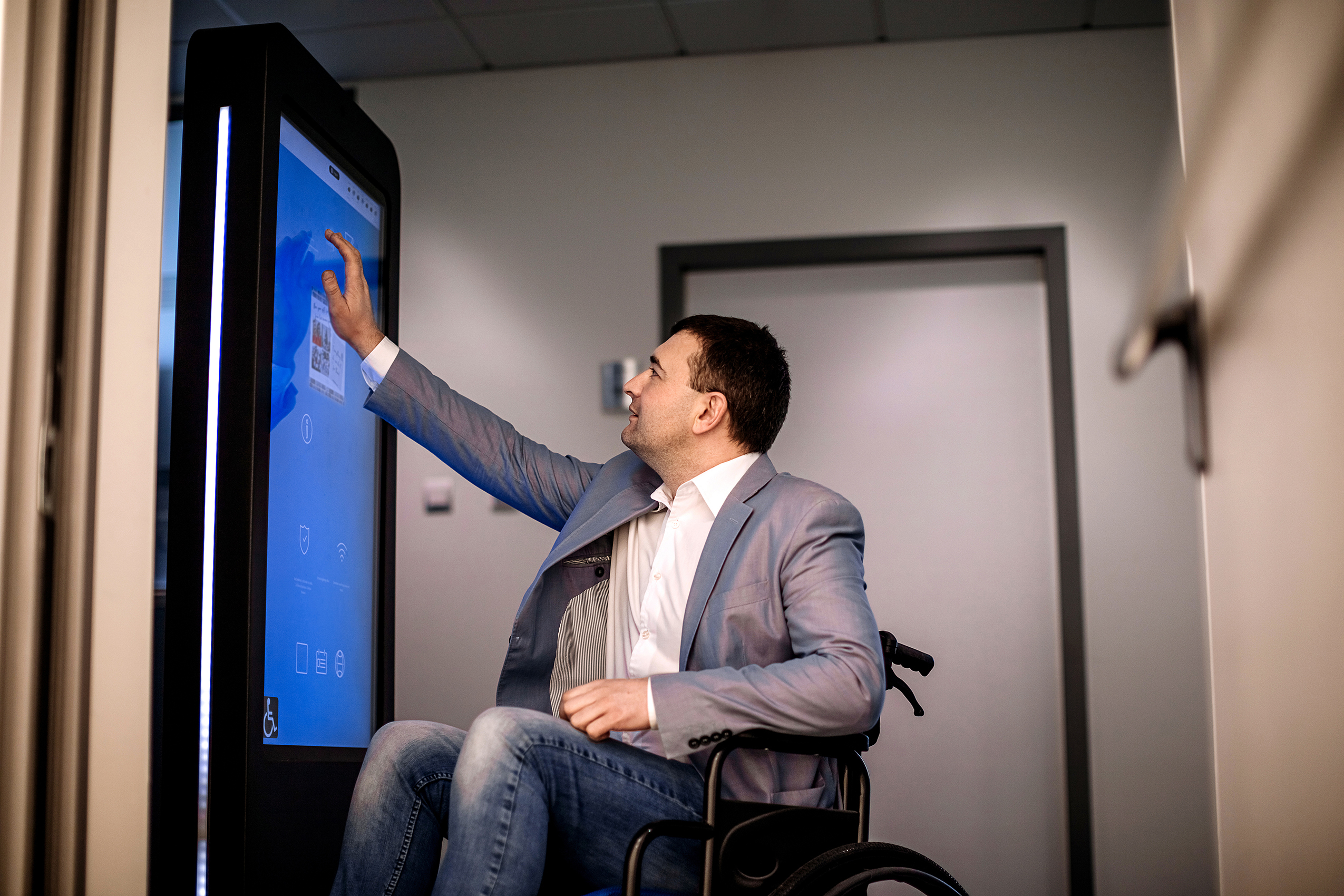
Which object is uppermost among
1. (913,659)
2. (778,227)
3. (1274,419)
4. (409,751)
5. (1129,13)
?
(1129,13)

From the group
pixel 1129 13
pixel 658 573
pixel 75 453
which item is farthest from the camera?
pixel 1129 13

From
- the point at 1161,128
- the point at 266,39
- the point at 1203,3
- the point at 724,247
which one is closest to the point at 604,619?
the point at 266,39

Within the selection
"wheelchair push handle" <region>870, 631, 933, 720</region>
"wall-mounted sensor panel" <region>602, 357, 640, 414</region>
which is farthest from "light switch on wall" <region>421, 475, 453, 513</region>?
"wheelchair push handle" <region>870, 631, 933, 720</region>

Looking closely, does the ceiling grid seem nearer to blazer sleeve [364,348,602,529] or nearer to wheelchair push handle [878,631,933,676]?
blazer sleeve [364,348,602,529]

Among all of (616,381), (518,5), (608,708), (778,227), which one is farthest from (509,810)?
(518,5)

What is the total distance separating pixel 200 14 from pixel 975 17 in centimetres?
227

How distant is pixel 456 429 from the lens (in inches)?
77.4

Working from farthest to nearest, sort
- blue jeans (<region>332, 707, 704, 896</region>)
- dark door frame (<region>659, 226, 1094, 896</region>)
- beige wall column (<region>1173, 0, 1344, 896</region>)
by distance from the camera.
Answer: dark door frame (<region>659, 226, 1094, 896</region>), blue jeans (<region>332, 707, 704, 896</region>), beige wall column (<region>1173, 0, 1344, 896</region>)

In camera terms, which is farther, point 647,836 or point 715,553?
point 715,553

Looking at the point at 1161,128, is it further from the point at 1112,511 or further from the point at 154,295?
the point at 154,295

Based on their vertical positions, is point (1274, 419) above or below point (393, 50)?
below

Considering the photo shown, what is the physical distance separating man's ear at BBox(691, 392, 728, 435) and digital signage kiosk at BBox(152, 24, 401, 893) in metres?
0.60

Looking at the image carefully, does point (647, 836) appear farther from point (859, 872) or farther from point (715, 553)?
point (715, 553)

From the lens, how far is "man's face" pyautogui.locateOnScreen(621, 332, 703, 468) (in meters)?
1.93
